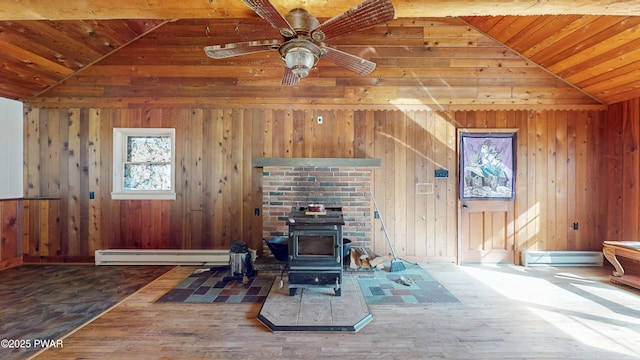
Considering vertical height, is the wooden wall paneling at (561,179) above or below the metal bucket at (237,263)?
above

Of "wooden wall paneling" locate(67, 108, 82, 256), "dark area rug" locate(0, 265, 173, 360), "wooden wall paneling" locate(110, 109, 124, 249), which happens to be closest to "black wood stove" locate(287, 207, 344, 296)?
"dark area rug" locate(0, 265, 173, 360)

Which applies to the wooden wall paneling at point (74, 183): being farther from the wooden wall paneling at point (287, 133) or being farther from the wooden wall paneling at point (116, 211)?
the wooden wall paneling at point (287, 133)

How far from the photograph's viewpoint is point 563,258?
169 inches

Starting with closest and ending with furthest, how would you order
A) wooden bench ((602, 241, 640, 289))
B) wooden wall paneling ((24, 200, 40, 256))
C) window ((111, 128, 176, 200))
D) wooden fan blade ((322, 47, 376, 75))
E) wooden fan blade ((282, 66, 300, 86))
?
wooden fan blade ((322, 47, 376, 75))
wooden fan blade ((282, 66, 300, 86))
wooden bench ((602, 241, 640, 289))
wooden wall paneling ((24, 200, 40, 256))
window ((111, 128, 176, 200))

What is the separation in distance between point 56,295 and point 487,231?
5697 millimetres

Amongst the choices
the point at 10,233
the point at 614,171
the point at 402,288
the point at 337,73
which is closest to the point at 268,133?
the point at 337,73

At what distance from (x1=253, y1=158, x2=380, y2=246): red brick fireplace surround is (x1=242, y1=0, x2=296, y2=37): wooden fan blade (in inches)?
88.3

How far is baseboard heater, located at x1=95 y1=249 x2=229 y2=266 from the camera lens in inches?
169

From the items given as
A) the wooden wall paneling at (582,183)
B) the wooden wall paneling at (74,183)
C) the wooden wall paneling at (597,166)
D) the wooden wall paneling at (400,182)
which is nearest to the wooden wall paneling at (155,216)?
the wooden wall paneling at (74,183)

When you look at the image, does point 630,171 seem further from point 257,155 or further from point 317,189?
point 257,155

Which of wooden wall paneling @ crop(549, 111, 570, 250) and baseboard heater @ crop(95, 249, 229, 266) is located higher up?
wooden wall paneling @ crop(549, 111, 570, 250)

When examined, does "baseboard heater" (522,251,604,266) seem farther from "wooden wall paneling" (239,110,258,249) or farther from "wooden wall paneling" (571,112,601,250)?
"wooden wall paneling" (239,110,258,249)

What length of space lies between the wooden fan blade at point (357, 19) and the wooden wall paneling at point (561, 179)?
412 cm

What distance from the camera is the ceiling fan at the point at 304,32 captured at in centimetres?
186
